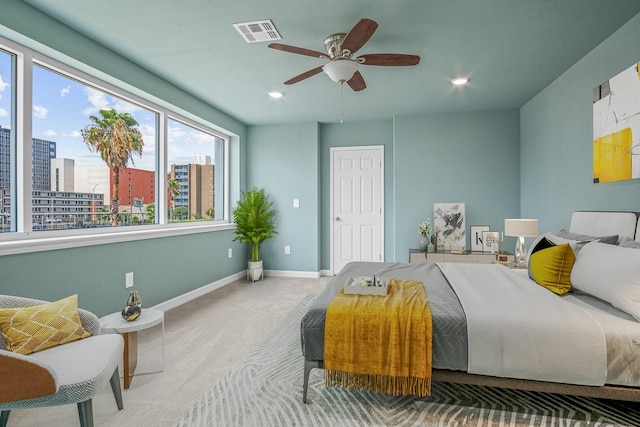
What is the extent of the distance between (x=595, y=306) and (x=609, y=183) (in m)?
1.37

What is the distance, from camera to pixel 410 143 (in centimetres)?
493

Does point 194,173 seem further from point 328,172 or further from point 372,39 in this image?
point 372,39

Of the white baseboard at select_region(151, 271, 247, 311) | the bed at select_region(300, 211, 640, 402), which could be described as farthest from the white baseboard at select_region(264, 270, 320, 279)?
the bed at select_region(300, 211, 640, 402)

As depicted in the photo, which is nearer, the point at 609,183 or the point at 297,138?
the point at 609,183

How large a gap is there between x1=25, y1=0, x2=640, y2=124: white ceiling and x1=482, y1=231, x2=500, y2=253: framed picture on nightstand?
186cm

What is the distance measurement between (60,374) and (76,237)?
1.54 metres

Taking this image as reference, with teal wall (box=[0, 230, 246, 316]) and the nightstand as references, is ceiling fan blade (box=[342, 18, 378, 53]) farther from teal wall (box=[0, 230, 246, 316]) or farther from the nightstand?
the nightstand

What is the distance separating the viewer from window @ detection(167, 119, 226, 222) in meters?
4.11

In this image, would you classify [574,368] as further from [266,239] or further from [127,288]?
[266,239]

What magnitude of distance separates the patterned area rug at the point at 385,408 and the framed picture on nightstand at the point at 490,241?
288 centimetres

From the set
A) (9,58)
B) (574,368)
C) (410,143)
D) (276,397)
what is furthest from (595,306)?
(9,58)

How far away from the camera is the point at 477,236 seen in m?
4.70

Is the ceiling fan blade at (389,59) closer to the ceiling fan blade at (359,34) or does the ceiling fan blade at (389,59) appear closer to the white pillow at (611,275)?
the ceiling fan blade at (359,34)

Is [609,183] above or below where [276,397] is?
above
